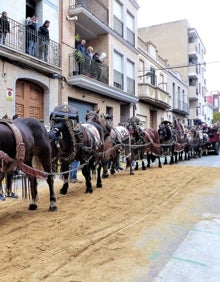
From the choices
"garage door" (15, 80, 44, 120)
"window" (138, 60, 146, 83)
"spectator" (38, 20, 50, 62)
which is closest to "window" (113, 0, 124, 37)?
"window" (138, 60, 146, 83)

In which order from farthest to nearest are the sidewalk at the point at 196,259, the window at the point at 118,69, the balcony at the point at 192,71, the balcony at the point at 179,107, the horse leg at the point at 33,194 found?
the balcony at the point at 192,71 → the balcony at the point at 179,107 → the window at the point at 118,69 → the horse leg at the point at 33,194 → the sidewalk at the point at 196,259

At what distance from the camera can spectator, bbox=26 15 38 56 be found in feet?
44.6

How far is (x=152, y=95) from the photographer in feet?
86.6

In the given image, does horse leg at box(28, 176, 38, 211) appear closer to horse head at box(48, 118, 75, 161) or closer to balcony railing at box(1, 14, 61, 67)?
horse head at box(48, 118, 75, 161)

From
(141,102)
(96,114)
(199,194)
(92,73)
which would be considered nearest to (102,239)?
(199,194)

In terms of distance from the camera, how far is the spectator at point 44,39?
1426 centimetres

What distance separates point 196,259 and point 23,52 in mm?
11411

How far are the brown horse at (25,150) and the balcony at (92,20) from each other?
12.8 meters

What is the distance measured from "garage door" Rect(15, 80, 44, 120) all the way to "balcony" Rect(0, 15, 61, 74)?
2.79 ft

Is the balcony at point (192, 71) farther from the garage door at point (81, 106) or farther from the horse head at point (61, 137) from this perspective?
the horse head at point (61, 137)

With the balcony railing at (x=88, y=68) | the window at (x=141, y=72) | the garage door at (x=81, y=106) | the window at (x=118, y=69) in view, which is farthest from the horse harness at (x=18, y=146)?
the window at (x=141, y=72)

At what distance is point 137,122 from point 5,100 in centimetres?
520

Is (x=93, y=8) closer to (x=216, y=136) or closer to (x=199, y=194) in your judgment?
(x=216, y=136)

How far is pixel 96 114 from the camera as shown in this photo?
9.62 meters
